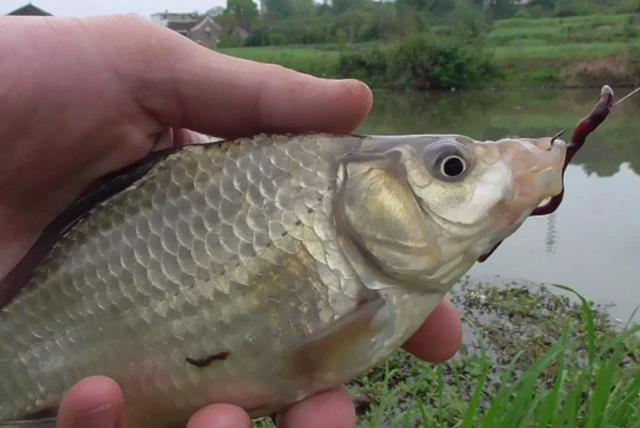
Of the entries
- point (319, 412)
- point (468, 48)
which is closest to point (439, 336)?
point (319, 412)

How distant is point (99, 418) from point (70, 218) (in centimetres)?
48

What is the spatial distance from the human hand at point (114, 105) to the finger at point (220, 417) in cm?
63

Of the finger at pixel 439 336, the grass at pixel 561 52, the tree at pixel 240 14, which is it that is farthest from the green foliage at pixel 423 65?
the finger at pixel 439 336

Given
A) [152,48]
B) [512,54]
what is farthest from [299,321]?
[512,54]

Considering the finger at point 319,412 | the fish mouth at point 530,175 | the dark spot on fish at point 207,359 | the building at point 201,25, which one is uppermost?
the fish mouth at point 530,175

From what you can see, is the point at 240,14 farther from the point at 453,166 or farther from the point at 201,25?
the point at 453,166

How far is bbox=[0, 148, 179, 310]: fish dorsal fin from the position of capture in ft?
5.42

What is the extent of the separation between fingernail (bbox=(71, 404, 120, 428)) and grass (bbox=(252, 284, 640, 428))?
3.99ft

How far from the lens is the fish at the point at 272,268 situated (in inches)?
55.1

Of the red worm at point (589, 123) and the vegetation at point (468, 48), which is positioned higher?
the red worm at point (589, 123)

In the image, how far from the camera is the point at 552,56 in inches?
1193

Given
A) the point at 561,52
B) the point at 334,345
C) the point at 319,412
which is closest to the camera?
the point at 334,345

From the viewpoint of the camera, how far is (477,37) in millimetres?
36188

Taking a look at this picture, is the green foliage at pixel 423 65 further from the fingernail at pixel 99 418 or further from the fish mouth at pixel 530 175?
the fingernail at pixel 99 418
